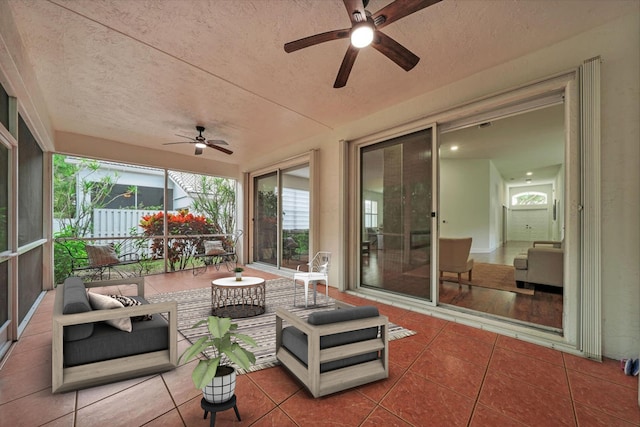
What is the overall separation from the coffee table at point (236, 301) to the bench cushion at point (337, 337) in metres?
1.38

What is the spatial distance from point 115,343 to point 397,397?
1.99m

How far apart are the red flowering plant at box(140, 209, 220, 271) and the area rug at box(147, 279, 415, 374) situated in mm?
2259

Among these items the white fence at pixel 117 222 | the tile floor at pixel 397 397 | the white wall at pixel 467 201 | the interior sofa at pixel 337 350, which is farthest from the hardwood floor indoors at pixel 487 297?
the white fence at pixel 117 222

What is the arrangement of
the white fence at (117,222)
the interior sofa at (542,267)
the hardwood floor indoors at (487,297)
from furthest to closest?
the white fence at (117,222) → the interior sofa at (542,267) → the hardwood floor indoors at (487,297)

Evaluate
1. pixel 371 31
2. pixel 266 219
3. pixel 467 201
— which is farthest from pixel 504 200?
pixel 371 31

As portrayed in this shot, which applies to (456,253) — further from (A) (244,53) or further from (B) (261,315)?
(A) (244,53)

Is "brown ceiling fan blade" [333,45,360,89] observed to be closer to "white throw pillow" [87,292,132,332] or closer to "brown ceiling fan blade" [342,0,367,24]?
"brown ceiling fan blade" [342,0,367,24]

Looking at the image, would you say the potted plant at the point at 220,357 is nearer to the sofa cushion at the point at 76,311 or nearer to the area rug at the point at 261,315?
the area rug at the point at 261,315

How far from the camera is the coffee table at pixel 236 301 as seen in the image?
3.24 metres

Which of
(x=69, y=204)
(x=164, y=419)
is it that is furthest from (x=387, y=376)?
(x=69, y=204)

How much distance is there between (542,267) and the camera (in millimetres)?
4070

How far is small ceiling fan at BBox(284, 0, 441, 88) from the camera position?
5.52ft

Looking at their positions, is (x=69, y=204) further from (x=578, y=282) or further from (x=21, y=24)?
(x=578, y=282)

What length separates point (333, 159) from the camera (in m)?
4.73
